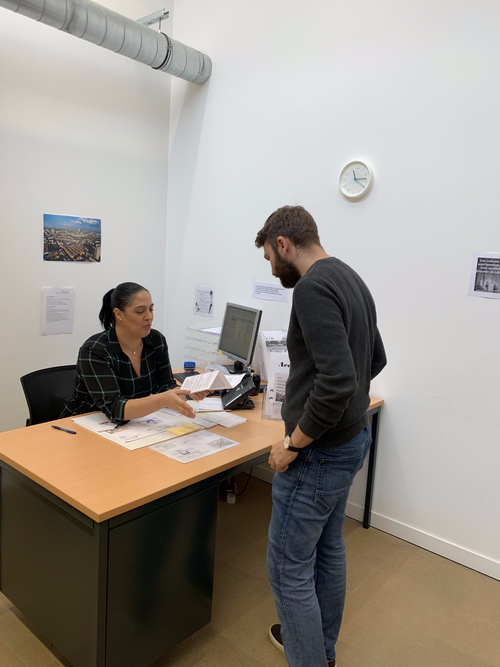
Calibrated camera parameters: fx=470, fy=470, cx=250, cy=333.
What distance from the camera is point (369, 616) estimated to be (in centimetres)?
201

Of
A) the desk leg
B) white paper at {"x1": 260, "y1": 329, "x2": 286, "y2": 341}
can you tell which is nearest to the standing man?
the desk leg

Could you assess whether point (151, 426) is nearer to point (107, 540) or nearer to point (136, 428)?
point (136, 428)

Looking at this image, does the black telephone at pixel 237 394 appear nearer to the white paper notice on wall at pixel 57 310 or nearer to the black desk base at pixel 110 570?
the black desk base at pixel 110 570

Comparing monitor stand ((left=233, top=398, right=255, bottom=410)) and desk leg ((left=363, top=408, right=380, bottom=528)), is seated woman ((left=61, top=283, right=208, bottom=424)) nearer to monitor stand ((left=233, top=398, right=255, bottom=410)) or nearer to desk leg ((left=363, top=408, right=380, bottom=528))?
monitor stand ((left=233, top=398, right=255, bottom=410))

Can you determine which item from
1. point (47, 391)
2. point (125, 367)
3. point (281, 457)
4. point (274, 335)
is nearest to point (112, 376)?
point (125, 367)

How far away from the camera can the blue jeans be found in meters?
1.43

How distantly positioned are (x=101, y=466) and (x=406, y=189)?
6.56ft

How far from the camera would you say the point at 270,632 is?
1.86m

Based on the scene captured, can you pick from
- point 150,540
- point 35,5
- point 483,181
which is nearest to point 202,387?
point 150,540

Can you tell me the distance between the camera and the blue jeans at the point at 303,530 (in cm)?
143

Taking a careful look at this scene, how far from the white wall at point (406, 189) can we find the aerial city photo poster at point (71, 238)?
1077mm

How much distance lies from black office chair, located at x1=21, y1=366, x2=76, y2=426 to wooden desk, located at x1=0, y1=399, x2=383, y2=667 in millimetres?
428

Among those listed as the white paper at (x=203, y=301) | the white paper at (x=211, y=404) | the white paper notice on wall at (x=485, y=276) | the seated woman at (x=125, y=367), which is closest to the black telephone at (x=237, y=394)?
the white paper at (x=211, y=404)

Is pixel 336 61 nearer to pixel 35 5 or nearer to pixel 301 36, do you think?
pixel 301 36
